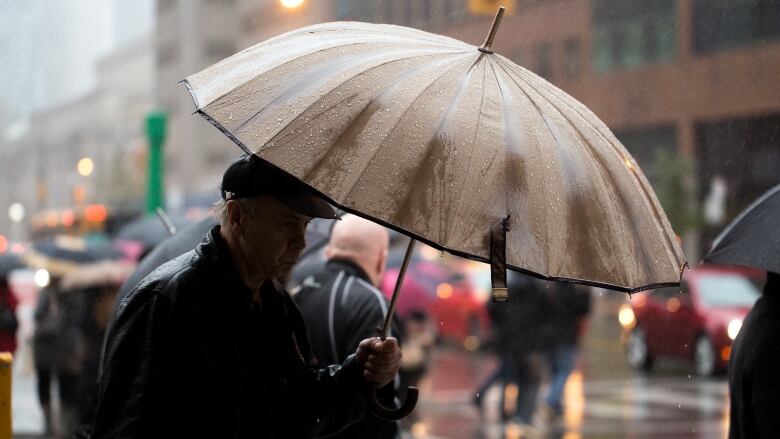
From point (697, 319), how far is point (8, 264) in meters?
10.5

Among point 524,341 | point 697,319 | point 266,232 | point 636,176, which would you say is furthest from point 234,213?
point 697,319

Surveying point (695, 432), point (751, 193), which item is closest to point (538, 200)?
point (695, 432)

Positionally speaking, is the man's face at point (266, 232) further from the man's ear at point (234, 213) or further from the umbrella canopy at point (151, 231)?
the umbrella canopy at point (151, 231)

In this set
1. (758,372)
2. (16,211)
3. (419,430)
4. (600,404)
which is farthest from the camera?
(16,211)

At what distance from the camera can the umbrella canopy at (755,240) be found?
13.8 ft

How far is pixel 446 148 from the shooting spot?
9.73 feet

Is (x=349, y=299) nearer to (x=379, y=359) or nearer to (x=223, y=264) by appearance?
(x=379, y=359)

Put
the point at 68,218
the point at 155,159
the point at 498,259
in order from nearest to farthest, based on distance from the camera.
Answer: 1. the point at 498,259
2. the point at 155,159
3. the point at 68,218

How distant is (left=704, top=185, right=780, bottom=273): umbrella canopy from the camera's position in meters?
4.21

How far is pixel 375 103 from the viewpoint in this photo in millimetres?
3008

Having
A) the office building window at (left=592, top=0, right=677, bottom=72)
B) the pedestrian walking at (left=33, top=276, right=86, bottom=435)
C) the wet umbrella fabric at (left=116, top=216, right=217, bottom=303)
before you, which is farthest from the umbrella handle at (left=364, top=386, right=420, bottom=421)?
the office building window at (left=592, top=0, right=677, bottom=72)

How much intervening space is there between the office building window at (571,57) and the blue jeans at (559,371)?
3491cm

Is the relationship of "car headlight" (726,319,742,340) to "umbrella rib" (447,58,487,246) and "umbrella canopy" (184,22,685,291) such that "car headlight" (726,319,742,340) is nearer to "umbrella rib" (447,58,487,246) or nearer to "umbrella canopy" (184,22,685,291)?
"umbrella canopy" (184,22,685,291)

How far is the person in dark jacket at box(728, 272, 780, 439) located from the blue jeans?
365 inches
